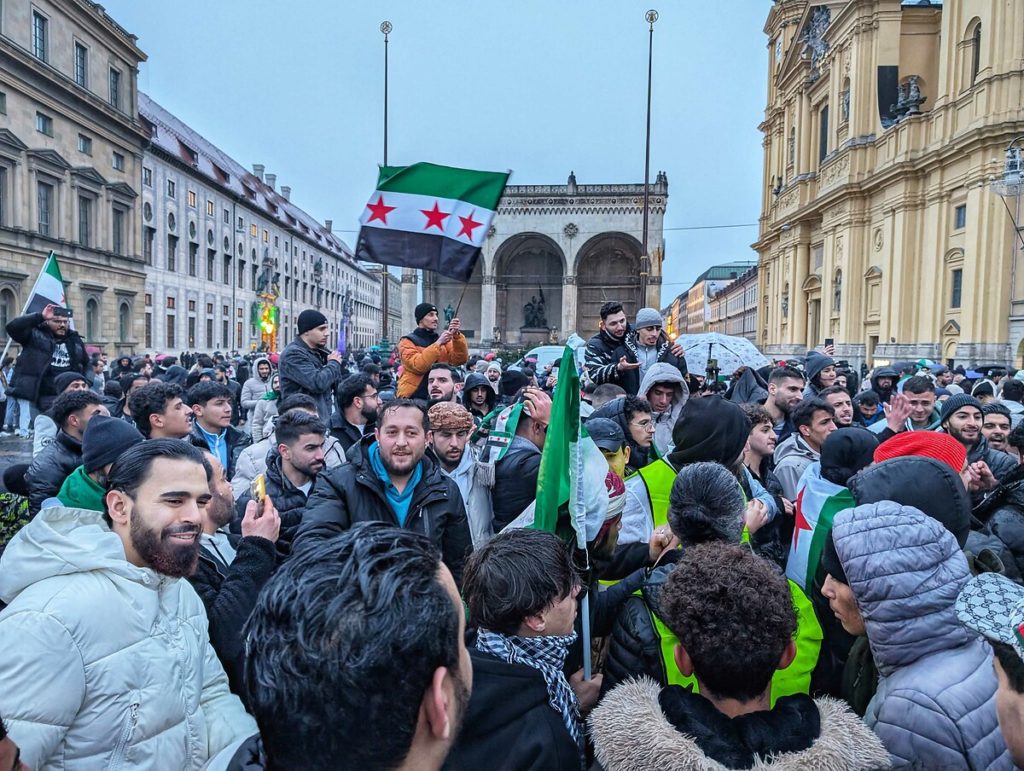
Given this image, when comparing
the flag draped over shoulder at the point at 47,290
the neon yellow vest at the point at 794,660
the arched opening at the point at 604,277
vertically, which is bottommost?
the neon yellow vest at the point at 794,660

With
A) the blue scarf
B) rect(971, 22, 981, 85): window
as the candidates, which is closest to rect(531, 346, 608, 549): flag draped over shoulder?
the blue scarf

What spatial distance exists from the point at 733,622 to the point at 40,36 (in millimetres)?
39532

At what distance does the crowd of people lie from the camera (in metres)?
1.13

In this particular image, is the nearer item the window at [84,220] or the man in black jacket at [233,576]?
the man in black jacket at [233,576]

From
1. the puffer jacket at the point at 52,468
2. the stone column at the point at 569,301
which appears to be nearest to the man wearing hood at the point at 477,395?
the puffer jacket at the point at 52,468

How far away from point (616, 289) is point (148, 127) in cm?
3322

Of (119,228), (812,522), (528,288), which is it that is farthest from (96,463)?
(528,288)

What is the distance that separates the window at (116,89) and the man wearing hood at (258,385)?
34379 millimetres

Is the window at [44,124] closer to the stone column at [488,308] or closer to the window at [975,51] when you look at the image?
the stone column at [488,308]

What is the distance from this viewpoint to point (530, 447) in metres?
3.72

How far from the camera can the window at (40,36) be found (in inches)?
1158

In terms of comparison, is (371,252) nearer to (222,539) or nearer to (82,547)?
(222,539)

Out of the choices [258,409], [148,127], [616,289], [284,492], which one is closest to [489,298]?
[616,289]

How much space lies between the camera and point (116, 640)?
190cm
